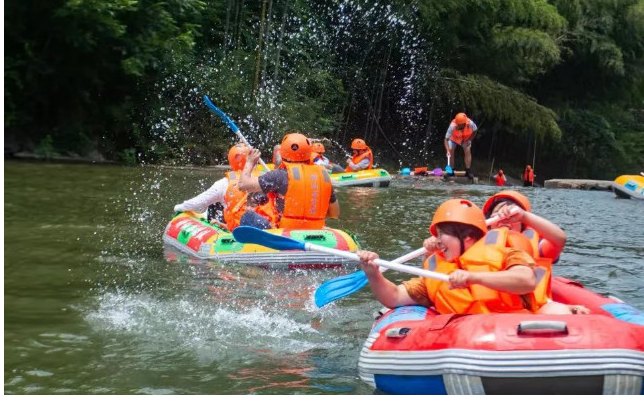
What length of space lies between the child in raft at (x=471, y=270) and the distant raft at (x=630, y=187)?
38.0 ft

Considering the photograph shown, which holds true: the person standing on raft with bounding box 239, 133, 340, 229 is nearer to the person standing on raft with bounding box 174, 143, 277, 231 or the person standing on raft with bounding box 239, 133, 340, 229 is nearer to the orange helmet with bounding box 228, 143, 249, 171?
the person standing on raft with bounding box 174, 143, 277, 231

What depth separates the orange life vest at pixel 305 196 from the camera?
24.6 feet

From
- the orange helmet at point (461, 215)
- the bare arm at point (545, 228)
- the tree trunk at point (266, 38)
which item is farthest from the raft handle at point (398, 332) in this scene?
the tree trunk at point (266, 38)

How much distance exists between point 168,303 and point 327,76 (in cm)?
1619

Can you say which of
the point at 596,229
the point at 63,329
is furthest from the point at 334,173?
the point at 63,329

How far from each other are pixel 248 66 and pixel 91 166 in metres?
4.98

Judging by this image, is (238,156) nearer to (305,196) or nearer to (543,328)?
(305,196)

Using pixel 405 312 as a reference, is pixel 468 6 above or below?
above

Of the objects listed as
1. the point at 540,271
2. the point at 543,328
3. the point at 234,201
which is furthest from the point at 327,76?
the point at 543,328

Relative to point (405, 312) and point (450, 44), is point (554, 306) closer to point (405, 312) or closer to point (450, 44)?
point (405, 312)

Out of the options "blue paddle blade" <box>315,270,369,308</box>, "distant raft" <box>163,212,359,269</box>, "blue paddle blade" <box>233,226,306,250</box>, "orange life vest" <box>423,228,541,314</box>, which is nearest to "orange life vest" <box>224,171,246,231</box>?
"distant raft" <box>163,212,359,269</box>

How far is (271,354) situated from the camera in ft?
15.9

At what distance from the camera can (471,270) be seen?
4.15 metres

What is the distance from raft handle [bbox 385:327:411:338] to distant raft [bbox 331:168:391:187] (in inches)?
478
